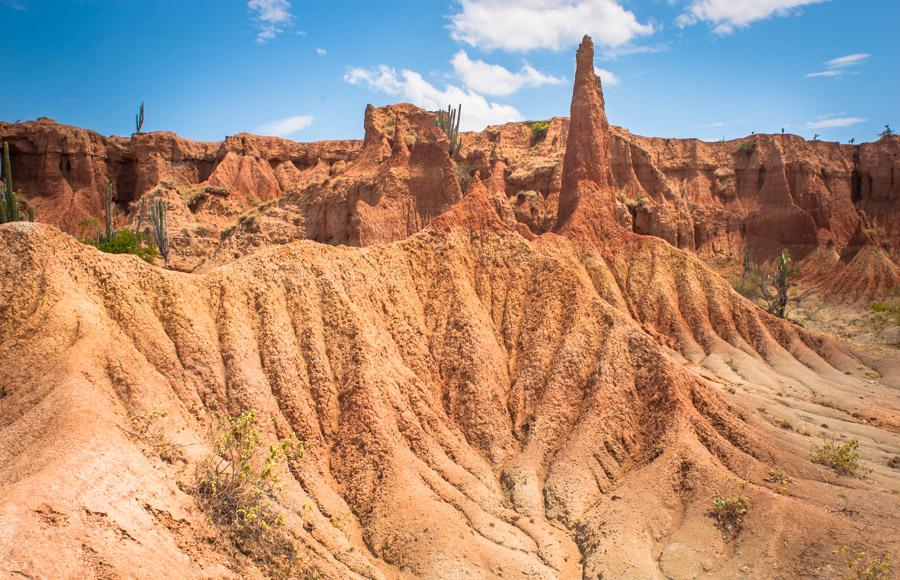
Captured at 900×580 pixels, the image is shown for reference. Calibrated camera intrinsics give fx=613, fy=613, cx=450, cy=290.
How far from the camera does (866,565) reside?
47.5ft

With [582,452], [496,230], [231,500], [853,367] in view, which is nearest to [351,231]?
[496,230]

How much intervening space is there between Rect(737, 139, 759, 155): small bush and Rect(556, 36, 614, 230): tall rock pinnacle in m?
51.8

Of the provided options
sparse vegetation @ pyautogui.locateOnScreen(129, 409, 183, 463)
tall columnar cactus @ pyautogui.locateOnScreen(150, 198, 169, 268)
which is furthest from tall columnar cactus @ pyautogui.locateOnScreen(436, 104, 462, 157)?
sparse vegetation @ pyautogui.locateOnScreen(129, 409, 183, 463)

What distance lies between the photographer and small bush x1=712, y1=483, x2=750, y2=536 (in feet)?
55.2

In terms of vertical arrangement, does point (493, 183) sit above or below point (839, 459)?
above

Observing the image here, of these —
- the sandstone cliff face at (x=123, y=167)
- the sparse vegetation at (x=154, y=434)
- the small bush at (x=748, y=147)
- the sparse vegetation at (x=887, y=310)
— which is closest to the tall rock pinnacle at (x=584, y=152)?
the sparse vegetation at (x=154, y=434)

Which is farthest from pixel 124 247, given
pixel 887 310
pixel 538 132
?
pixel 887 310

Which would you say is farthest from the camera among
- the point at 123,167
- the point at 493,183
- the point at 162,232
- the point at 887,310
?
the point at 123,167

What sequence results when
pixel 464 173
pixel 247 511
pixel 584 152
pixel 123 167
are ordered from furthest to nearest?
pixel 123 167 → pixel 464 173 → pixel 584 152 → pixel 247 511

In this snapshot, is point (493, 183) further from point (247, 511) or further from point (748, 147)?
point (748, 147)

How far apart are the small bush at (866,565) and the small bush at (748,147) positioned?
2991 inches

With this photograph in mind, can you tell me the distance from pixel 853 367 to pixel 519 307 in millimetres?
26580

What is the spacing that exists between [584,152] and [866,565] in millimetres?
26872

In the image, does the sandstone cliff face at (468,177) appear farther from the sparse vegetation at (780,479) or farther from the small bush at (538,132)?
the sparse vegetation at (780,479)
